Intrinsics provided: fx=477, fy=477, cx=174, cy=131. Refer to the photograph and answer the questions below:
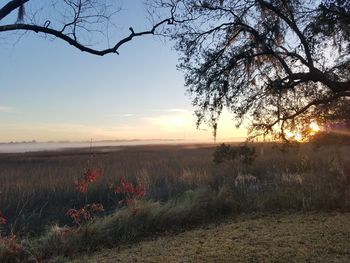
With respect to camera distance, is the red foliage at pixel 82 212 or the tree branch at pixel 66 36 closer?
the tree branch at pixel 66 36

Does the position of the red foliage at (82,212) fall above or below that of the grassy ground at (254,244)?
above

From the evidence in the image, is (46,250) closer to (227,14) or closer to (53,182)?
(227,14)

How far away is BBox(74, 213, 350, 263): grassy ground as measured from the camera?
592cm

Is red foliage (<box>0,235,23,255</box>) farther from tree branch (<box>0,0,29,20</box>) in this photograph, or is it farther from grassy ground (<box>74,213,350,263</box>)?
tree branch (<box>0,0,29,20</box>)

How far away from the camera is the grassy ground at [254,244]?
19.4 feet

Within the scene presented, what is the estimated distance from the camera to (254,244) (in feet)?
21.5

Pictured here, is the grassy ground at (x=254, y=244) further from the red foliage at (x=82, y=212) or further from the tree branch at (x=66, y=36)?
the tree branch at (x=66, y=36)

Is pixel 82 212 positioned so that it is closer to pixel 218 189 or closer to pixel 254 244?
pixel 254 244

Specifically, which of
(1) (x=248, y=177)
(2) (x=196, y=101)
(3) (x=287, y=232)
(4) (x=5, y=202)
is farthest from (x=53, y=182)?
(3) (x=287, y=232)

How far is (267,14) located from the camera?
32.9ft

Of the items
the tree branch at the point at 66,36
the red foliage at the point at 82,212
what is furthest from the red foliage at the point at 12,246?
the tree branch at the point at 66,36

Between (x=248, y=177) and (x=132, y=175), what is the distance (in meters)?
8.52

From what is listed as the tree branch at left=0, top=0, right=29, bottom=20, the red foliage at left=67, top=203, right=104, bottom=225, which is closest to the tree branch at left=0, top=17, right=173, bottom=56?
the tree branch at left=0, top=0, right=29, bottom=20

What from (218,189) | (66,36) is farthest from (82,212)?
(218,189)
